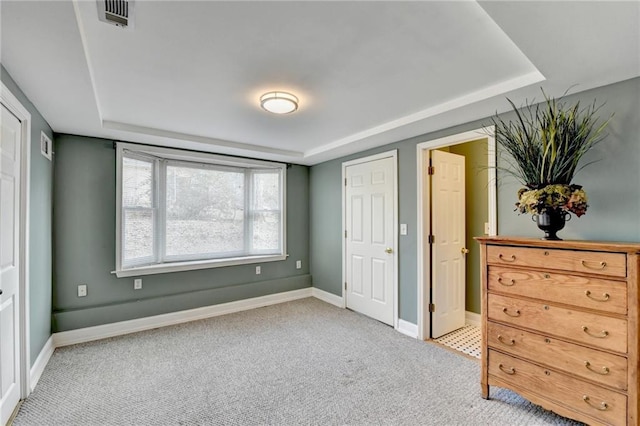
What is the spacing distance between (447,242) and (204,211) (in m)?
3.15

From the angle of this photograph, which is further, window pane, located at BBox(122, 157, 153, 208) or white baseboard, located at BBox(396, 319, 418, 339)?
window pane, located at BBox(122, 157, 153, 208)

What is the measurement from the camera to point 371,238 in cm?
392

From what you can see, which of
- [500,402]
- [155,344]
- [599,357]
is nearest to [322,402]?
[500,402]

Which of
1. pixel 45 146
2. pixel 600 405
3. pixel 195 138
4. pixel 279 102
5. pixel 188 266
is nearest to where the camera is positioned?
pixel 600 405

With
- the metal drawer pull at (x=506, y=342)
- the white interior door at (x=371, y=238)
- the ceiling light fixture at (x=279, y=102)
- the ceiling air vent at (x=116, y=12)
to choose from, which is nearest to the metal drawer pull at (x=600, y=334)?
the metal drawer pull at (x=506, y=342)

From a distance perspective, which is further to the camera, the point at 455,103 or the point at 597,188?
the point at 455,103

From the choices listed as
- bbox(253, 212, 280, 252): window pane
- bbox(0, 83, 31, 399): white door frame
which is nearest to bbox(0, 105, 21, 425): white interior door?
bbox(0, 83, 31, 399): white door frame

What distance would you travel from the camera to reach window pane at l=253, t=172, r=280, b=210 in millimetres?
4594

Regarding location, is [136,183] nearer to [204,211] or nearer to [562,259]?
[204,211]

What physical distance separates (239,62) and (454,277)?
314 centimetres

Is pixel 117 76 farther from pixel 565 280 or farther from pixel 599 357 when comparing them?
pixel 599 357

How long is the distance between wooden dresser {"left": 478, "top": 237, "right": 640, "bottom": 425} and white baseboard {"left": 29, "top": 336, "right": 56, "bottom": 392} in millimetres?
3380

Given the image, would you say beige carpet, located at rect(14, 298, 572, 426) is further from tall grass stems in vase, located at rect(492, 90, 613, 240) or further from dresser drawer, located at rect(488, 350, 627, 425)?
tall grass stems in vase, located at rect(492, 90, 613, 240)

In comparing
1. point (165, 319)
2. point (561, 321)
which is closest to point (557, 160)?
point (561, 321)
